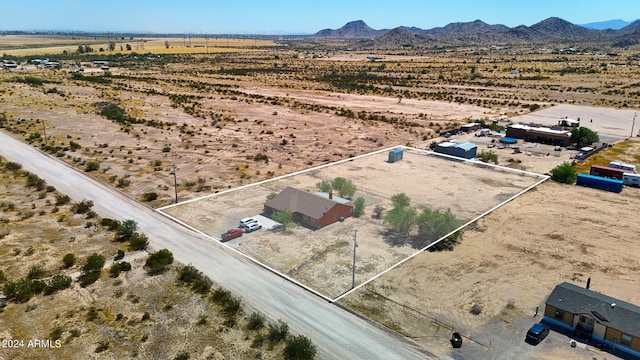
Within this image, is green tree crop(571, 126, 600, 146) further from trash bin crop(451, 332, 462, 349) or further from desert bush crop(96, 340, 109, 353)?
desert bush crop(96, 340, 109, 353)

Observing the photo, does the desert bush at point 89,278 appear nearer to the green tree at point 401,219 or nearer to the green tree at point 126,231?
the green tree at point 126,231

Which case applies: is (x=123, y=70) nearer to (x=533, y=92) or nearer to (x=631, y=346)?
(x=533, y=92)

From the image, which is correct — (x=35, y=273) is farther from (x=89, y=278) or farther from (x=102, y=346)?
(x=102, y=346)

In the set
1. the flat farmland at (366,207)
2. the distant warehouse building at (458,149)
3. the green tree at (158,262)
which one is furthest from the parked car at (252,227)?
the distant warehouse building at (458,149)

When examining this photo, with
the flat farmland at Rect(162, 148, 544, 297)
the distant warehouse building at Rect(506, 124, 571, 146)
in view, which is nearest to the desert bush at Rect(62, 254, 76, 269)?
the flat farmland at Rect(162, 148, 544, 297)

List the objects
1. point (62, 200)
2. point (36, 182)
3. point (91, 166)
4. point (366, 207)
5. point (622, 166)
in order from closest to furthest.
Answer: point (366, 207)
point (62, 200)
point (36, 182)
point (91, 166)
point (622, 166)

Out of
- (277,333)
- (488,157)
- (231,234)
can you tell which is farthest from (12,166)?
(488,157)

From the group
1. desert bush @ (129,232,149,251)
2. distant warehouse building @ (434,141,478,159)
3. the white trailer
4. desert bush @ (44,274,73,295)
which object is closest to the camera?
desert bush @ (44,274,73,295)
